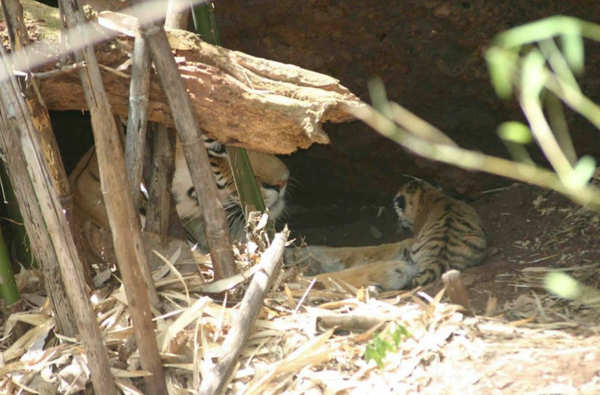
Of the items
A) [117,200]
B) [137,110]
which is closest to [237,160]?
[137,110]

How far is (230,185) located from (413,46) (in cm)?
137

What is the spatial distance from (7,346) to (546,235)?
2.58m

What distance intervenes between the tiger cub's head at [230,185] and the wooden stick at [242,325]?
1592 mm

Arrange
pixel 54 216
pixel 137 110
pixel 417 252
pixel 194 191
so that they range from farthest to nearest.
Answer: pixel 194 191 → pixel 417 252 → pixel 137 110 → pixel 54 216

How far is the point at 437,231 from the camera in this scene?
378cm

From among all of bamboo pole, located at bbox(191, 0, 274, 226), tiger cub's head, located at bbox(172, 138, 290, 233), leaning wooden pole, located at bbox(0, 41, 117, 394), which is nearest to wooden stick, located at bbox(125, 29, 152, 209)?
leaning wooden pole, located at bbox(0, 41, 117, 394)

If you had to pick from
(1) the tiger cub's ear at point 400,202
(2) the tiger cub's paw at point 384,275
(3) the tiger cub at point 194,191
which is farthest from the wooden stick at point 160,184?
(1) the tiger cub's ear at point 400,202

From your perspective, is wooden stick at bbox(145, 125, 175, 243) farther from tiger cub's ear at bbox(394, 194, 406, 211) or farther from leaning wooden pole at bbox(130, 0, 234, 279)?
tiger cub's ear at bbox(394, 194, 406, 211)

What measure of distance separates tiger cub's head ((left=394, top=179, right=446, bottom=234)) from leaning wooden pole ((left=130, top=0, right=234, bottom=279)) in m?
2.00

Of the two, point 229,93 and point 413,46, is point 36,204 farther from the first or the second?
point 413,46

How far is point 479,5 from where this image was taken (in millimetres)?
3998

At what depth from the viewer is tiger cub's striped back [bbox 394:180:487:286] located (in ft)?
11.5

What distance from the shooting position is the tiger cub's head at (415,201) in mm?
4277

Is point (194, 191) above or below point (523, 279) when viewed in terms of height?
above
